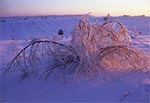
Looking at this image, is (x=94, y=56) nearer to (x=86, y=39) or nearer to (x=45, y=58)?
(x=86, y=39)

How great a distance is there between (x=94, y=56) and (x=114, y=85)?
56 cm

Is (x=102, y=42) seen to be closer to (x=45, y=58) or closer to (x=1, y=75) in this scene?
(x=45, y=58)

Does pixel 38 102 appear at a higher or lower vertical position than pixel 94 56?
lower

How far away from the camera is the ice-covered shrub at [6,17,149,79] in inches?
188

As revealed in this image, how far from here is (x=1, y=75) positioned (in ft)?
16.8

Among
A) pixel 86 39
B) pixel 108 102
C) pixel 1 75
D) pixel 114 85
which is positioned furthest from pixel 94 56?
pixel 1 75

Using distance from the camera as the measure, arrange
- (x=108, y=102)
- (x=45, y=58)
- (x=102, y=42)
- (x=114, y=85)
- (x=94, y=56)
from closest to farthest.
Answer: (x=108, y=102) → (x=114, y=85) → (x=94, y=56) → (x=102, y=42) → (x=45, y=58)

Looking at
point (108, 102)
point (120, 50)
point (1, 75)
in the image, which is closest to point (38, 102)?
point (108, 102)

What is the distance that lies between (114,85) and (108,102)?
1.20 ft

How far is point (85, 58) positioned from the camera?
4.72m

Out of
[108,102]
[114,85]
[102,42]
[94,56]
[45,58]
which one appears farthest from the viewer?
[45,58]

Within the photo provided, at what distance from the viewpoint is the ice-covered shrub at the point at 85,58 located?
4781 millimetres

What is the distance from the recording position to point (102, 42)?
17.0ft

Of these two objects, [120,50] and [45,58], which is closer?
[120,50]
